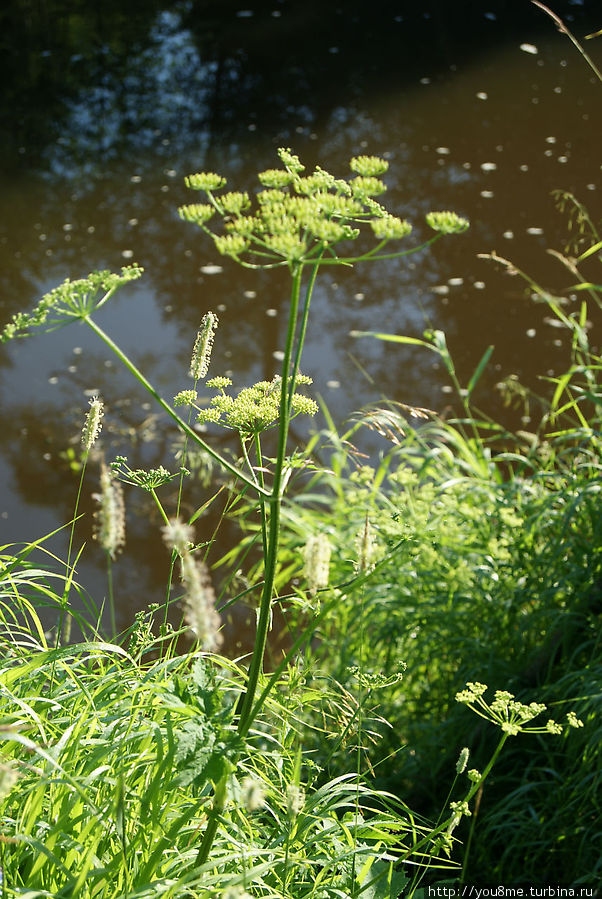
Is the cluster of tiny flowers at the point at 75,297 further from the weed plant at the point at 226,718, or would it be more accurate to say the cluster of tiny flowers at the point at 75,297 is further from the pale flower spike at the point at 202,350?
the pale flower spike at the point at 202,350

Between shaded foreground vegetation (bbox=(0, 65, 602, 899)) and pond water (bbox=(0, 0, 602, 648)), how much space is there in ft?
2.97

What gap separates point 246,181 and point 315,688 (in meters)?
4.42

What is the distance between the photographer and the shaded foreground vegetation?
3.52ft

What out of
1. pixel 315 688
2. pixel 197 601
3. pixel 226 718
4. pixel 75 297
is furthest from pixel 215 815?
pixel 315 688

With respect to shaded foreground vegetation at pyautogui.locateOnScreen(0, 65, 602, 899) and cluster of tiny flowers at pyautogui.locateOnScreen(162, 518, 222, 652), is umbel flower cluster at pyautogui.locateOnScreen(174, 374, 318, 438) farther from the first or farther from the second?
cluster of tiny flowers at pyautogui.locateOnScreen(162, 518, 222, 652)

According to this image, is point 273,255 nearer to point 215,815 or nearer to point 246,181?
point 215,815

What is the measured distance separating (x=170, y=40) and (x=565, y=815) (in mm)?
7800

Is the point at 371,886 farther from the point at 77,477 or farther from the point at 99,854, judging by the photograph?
the point at 77,477

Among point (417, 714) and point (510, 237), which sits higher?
point (510, 237)

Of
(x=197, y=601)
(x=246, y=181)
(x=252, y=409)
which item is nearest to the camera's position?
(x=197, y=601)

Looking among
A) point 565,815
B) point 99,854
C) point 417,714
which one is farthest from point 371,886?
point 417,714

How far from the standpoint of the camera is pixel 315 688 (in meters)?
2.38

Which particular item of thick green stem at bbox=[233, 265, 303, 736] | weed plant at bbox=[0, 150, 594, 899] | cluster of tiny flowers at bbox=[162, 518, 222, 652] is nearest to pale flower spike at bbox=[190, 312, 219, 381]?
weed plant at bbox=[0, 150, 594, 899]

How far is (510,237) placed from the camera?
18.4ft
